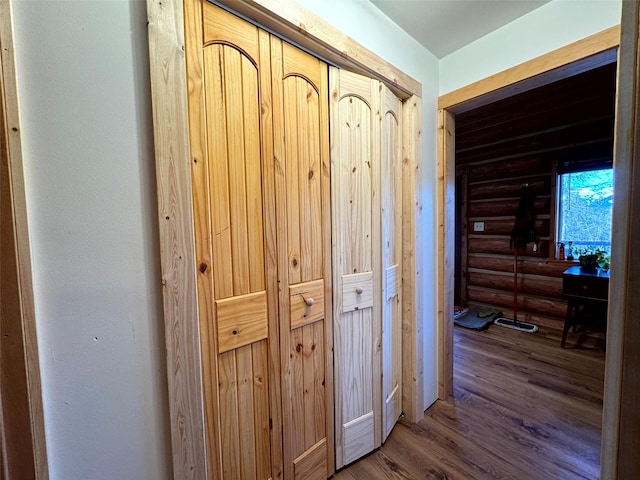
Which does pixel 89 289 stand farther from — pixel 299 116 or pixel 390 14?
pixel 390 14

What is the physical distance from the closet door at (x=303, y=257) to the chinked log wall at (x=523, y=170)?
7.67 ft

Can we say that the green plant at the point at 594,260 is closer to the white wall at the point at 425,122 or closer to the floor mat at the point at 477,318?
the floor mat at the point at 477,318

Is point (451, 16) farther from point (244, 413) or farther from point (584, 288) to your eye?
point (584, 288)

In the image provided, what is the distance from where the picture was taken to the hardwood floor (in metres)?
1.45

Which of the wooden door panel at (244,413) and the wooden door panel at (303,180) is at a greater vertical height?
the wooden door panel at (303,180)

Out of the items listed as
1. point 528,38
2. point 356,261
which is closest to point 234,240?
point 356,261

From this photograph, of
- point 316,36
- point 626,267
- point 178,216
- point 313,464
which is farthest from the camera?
point 313,464

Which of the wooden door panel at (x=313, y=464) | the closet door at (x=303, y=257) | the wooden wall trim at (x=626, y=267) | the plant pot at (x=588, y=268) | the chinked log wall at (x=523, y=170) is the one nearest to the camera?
the wooden wall trim at (x=626, y=267)

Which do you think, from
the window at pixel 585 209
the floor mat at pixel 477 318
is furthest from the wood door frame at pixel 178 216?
the window at pixel 585 209

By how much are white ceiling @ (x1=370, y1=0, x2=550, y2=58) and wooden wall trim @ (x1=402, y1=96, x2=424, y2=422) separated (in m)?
0.41

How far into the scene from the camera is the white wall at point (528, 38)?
1339 mm

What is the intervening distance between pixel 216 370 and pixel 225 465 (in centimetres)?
41

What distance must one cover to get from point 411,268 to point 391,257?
19 centimetres

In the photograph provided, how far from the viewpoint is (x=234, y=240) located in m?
1.03
